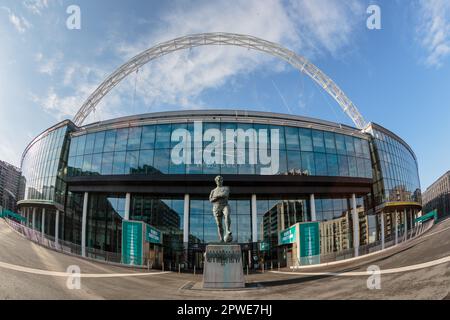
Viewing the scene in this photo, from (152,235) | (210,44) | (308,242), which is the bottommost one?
(308,242)

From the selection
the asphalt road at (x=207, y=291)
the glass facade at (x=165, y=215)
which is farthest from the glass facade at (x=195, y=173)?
the asphalt road at (x=207, y=291)

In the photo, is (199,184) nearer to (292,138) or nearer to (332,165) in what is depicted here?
(292,138)

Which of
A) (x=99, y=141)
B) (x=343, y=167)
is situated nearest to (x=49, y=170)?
(x=99, y=141)

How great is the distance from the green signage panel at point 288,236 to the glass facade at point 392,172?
13.9 metres

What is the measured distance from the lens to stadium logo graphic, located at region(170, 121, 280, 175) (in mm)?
24359

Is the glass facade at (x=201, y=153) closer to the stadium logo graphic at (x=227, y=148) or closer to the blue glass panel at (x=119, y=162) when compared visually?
the blue glass panel at (x=119, y=162)

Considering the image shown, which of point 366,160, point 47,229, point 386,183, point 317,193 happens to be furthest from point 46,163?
point 386,183

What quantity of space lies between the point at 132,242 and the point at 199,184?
863 centimetres

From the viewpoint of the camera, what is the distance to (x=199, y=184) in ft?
81.3

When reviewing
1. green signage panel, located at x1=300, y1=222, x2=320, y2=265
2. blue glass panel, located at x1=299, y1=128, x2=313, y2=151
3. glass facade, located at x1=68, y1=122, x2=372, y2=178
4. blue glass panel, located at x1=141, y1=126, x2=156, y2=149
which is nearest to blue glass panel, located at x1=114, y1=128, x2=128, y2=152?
glass facade, located at x1=68, y1=122, x2=372, y2=178

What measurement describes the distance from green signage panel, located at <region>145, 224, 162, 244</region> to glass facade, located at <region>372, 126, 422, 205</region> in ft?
88.5

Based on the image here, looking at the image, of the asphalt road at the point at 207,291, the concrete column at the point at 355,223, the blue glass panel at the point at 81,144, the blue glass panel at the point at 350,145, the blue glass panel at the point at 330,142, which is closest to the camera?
the asphalt road at the point at 207,291

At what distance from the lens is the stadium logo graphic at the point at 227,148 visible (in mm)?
24359
